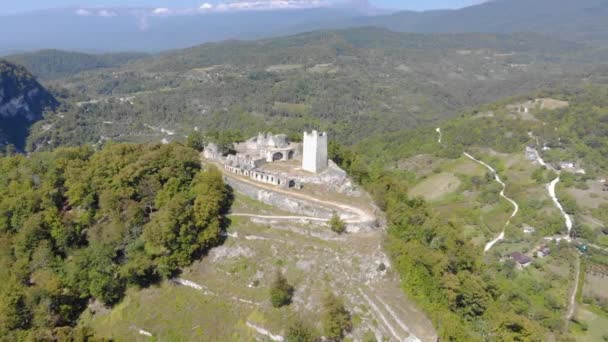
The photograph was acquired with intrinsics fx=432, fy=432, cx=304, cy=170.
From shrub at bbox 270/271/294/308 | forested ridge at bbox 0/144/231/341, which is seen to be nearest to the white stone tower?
forested ridge at bbox 0/144/231/341

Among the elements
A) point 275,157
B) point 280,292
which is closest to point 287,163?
point 275,157

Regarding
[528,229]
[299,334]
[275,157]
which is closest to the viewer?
[299,334]

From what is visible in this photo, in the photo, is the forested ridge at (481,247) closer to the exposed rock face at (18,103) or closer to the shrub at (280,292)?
the shrub at (280,292)

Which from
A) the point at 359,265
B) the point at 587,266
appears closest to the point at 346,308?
the point at 359,265

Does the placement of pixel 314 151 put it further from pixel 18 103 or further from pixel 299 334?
pixel 18 103

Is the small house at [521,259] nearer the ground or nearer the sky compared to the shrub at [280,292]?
nearer the ground

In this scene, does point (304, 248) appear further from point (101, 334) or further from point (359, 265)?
point (101, 334)

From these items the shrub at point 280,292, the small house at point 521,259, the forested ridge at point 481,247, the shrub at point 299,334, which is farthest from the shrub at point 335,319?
the small house at point 521,259
